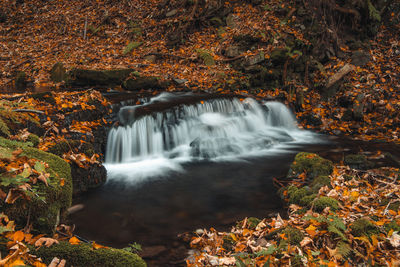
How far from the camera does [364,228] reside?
2.77 m

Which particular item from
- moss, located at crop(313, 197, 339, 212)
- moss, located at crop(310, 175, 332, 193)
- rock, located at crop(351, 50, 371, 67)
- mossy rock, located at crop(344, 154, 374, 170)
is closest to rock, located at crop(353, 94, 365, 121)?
rock, located at crop(351, 50, 371, 67)

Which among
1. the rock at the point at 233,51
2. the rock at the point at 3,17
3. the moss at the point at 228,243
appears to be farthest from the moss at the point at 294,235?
the rock at the point at 3,17

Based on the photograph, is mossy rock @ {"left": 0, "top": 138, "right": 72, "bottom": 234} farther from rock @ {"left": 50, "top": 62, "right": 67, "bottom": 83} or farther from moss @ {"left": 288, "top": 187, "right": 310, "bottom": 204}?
rock @ {"left": 50, "top": 62, "right": 67, "bottom": 83}

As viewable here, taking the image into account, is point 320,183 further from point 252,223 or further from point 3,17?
point 3,17

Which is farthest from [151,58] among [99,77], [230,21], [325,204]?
[325,204]

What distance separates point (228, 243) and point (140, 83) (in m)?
8.39

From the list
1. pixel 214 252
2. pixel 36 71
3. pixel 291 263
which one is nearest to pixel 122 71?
pixel 36 71

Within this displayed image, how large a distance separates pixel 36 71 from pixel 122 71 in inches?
180

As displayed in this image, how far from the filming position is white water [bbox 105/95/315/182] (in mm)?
7082

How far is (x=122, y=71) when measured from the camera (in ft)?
36.0

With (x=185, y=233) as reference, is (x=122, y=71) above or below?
above

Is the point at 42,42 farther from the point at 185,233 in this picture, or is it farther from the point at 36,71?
the point at 185,233

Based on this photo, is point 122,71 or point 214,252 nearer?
point 214,252

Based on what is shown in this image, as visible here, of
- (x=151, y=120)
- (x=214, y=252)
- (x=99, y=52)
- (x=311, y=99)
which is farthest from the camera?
(x=99, y=52)
